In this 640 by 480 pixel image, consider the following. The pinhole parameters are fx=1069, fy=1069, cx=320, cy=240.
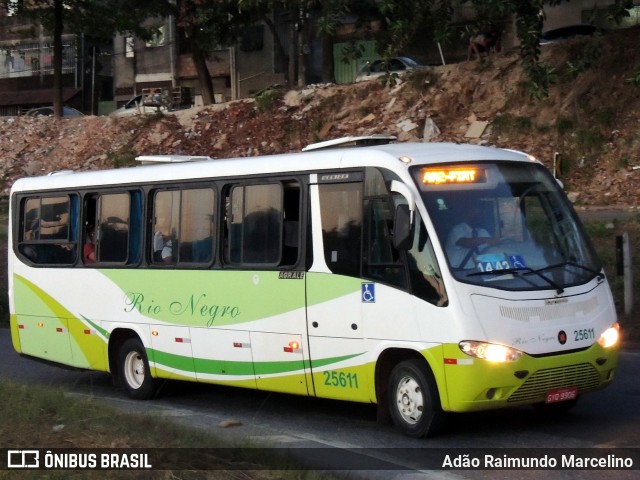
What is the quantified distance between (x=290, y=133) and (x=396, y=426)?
2206 cm

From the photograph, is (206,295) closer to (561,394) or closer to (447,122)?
(561,394)

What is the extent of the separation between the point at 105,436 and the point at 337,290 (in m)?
2.87

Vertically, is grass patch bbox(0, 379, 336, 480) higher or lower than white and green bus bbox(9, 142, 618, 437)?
lower

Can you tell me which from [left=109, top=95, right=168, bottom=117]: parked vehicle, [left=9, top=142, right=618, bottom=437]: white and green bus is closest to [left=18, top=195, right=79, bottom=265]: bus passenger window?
[left=9, top=142, right=618, bottom=437]: white and green bus

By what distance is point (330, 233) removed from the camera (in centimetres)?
1020

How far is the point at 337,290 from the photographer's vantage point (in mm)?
9953

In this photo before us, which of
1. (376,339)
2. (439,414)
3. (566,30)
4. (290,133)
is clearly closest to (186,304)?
(376,339)

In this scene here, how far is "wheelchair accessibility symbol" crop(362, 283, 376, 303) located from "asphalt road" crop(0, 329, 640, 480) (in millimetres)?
1242

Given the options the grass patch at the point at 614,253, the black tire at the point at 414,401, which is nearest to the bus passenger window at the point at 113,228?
the black tire at the point at 414,401

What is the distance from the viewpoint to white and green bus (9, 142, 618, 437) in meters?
8.92

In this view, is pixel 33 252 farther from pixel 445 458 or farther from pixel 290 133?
pixel 290 133

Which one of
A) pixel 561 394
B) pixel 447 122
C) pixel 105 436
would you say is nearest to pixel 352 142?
pixel 561 394

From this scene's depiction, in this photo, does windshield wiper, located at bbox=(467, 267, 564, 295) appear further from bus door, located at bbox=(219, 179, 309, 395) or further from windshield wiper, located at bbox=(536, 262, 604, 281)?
bus door, located at bbox=(219, 179, 309, 395)

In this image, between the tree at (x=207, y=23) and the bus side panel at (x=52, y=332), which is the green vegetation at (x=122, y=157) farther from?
the bus side panel at (x=52, y=332)
